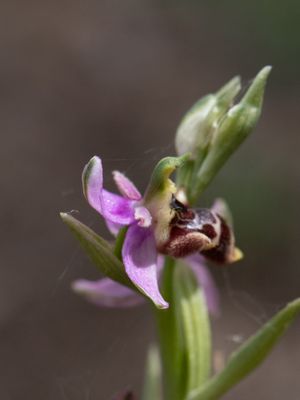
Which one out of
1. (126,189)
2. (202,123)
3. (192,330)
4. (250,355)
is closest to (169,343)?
(192,330)

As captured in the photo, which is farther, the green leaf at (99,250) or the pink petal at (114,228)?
the pink petal at (114,228)

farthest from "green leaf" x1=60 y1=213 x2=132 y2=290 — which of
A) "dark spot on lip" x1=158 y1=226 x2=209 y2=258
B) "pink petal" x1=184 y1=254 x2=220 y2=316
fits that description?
A: "pink petal" x1=184 y1=254 x2=220 y2=316

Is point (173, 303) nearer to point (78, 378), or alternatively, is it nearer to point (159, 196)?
point (159, 196)

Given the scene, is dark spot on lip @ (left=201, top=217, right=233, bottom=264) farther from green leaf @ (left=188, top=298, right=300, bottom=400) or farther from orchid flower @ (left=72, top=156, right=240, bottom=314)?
green leaf @ (left=188, top=298, right=300, bottom=400)

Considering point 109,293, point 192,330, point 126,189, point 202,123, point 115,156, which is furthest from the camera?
point 115,156

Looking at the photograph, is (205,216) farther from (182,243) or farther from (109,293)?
(109,293)

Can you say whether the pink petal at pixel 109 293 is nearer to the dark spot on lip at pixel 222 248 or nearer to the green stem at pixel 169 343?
the green stem at pixel 169 343

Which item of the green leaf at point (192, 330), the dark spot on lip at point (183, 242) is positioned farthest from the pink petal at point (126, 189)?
the green leaf at point (192, 330)
